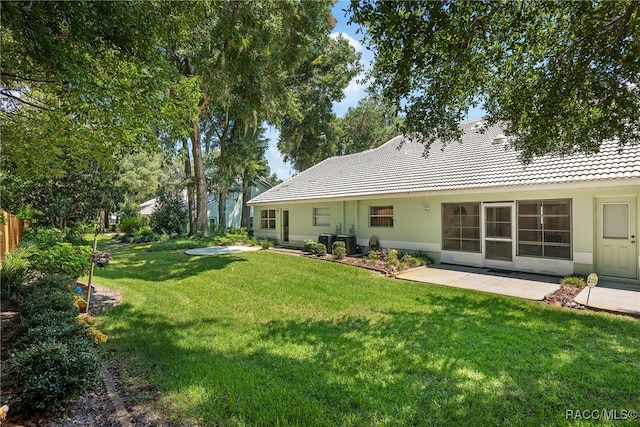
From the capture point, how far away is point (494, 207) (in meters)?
10.2

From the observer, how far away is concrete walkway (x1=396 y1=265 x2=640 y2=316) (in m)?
6.34

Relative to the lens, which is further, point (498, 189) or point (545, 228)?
point (498, 189)

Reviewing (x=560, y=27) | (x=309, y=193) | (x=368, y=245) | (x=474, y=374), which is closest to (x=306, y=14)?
(x=309, y=193)

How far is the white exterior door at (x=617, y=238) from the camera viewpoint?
7.91 metres

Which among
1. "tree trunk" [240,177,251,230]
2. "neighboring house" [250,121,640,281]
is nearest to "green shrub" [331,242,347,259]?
"neighboring house" [250,121,640,281]

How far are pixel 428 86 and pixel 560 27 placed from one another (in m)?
1.86

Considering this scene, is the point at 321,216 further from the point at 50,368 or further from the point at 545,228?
the point at 50,368

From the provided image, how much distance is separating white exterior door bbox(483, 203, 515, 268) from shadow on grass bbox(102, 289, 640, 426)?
4254 mm

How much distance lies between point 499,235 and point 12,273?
12.3m

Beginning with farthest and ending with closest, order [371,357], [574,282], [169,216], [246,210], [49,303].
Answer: [246,210] → [169,216] → [574,282] → [49,303] → [371,357]

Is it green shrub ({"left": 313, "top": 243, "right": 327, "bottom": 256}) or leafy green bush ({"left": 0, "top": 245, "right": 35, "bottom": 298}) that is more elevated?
leafy green bush ({"left": 0, "top": 245, "right": 35, "bottom": 298})

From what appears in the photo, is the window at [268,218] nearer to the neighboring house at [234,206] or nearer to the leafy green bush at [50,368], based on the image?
the neighboring house at [234,206]

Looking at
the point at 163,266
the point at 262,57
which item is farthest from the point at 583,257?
the point at 163,266

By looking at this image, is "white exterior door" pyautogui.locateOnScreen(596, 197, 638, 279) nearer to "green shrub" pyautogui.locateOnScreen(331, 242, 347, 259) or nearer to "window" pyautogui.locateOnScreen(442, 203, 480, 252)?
"window" pyautogui.locateOnScreen(442, 203, 480, 252)
